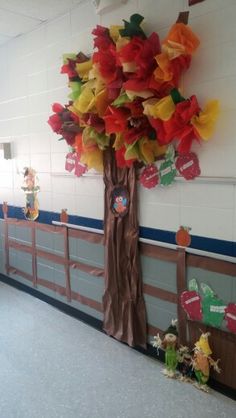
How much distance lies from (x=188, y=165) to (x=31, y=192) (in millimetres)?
1611

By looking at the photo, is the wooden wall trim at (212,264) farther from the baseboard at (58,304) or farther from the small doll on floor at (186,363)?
the baseboard at (58,304)

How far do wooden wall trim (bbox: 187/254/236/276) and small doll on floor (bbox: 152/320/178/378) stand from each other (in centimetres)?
39

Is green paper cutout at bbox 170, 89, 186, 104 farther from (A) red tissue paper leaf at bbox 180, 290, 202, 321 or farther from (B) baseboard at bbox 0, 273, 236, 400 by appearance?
(B) baseboard at bbox 0, 273, 236, 400

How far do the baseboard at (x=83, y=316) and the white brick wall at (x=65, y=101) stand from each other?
78 cm

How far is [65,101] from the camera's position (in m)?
2.55

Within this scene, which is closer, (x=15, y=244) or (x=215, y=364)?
(x=215, y=364)

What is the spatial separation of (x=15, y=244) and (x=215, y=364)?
2.12 meters

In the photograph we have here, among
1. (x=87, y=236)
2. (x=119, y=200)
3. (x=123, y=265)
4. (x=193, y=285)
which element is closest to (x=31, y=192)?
(x=87, y=236)

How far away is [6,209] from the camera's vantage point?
3.37m

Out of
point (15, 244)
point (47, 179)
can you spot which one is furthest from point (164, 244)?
point (15, 244)

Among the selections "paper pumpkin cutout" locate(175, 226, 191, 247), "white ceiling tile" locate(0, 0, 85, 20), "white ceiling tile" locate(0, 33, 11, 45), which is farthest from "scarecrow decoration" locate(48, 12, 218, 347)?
"white ceiling tile" locate(0, 33, 11, 45)

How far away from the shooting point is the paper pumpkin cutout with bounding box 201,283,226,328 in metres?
1.84

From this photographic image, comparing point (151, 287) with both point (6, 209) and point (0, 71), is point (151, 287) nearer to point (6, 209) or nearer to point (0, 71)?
point (6, 209)

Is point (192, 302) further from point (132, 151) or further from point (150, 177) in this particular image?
point (132, 151)
